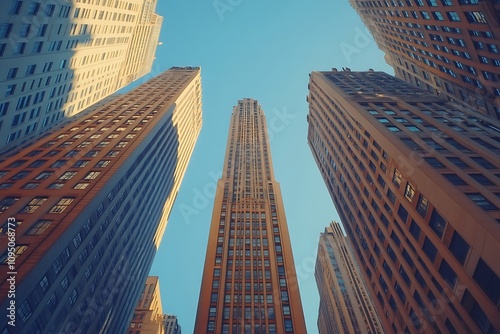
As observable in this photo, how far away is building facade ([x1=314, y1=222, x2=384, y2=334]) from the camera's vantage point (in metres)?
107

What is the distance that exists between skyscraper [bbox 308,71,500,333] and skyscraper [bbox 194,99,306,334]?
14648 millimetres

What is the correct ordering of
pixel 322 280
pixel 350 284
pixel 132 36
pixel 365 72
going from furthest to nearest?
pixel 322 280
pixel 350 284
pixel 132 36
pixel 365 72

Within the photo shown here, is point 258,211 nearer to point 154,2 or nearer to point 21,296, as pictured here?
point 21,296

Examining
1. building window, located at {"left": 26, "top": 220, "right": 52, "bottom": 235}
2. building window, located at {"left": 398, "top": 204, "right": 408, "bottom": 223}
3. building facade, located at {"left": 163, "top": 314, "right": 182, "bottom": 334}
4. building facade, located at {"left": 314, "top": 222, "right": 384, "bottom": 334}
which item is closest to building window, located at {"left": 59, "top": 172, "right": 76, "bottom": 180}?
building window, located at {"left": 26, "top": 220, "right": 52, "bottom": 235}

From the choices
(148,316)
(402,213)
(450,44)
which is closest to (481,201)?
(402,213)

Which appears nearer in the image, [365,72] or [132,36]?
[365,72]

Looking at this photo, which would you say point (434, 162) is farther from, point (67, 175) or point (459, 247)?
point (67, 175)

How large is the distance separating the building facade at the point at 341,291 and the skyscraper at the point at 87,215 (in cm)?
6899

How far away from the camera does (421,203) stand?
3622 cm

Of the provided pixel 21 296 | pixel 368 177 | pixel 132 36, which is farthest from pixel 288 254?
pixel 132 36

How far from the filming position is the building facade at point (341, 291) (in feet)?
351

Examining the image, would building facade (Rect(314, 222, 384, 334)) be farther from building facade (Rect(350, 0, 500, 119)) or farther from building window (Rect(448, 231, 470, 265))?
building window (Rect(448, 231, 470, 265))

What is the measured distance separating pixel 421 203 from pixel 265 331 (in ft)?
101

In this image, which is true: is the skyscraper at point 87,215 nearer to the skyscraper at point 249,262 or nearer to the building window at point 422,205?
the skyscraper at point 249,262
